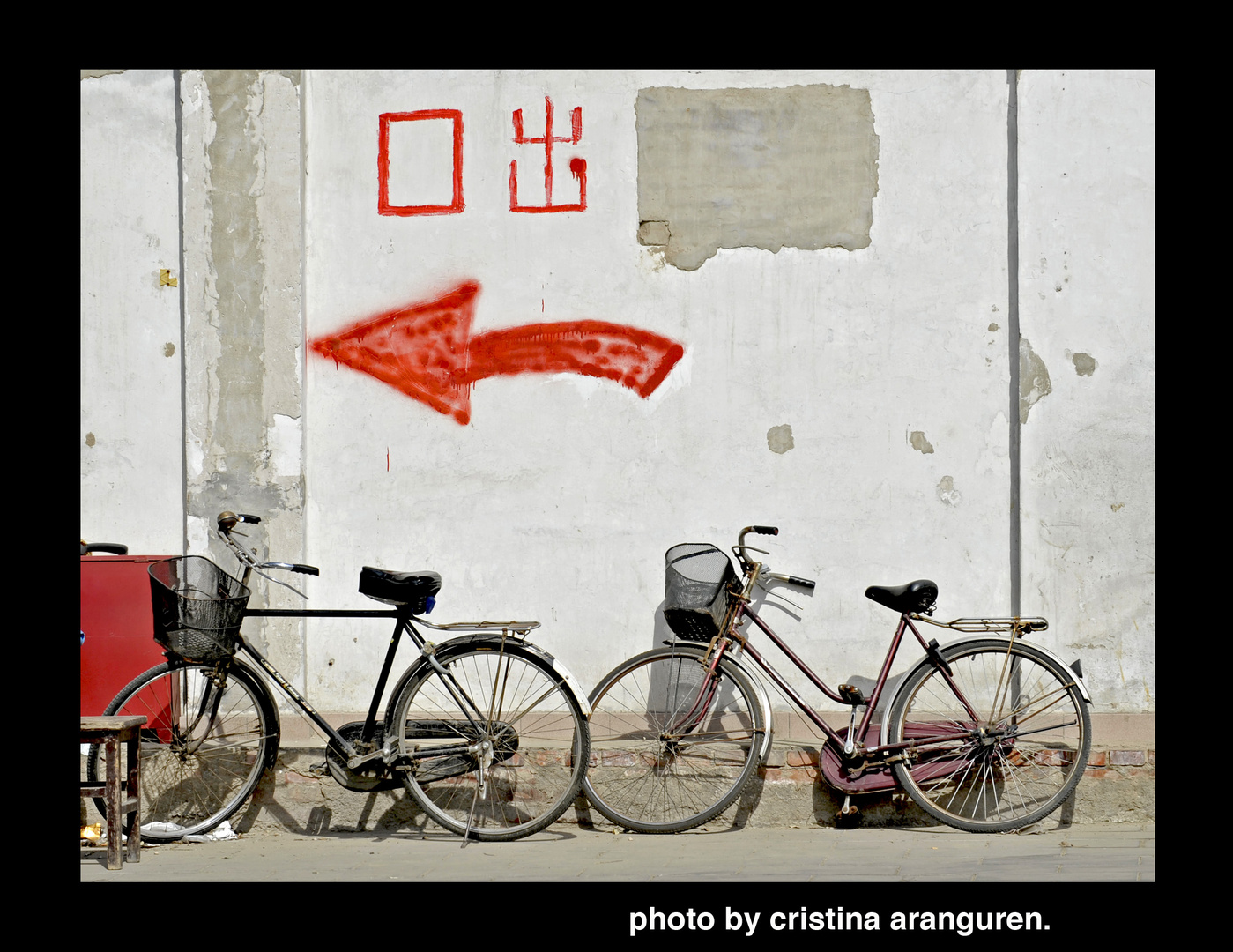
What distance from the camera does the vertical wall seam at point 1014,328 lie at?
6.15 m

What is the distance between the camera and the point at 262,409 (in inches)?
246

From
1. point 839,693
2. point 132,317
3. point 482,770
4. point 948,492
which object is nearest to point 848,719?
point 839,693

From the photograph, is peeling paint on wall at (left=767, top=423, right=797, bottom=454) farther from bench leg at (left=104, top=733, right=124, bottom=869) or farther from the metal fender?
bench leg at (left=104, top=733, right=124, bottom=869)

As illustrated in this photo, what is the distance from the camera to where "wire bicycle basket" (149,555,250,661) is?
5492 mm

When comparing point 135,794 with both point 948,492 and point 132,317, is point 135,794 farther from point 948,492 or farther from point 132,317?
point 948,492

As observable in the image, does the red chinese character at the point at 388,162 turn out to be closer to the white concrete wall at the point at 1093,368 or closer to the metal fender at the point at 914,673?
the white concrete wall at the point at 1093,368

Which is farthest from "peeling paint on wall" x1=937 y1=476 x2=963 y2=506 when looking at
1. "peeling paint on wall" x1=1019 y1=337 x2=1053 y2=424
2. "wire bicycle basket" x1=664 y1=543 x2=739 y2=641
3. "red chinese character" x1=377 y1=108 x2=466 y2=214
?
"red chinese character" x1=377 y1=108 x2=466 y2=214

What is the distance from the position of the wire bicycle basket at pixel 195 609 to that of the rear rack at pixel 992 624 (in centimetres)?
306

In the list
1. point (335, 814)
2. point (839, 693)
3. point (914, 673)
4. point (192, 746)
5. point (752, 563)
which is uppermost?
point (752, 563)

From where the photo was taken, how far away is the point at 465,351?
249 inches

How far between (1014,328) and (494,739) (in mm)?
3126

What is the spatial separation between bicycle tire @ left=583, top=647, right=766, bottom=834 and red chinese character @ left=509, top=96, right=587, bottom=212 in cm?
223

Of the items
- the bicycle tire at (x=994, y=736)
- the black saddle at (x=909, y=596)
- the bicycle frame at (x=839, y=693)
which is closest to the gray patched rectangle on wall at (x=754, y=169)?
→ the bicycle frame at (x=839, y=693)

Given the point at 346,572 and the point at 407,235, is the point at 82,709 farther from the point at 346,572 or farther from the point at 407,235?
the point at 407,235
